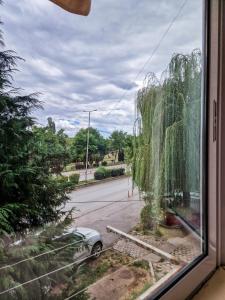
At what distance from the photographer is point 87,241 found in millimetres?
711

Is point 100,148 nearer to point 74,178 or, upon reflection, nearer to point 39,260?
point 74,178

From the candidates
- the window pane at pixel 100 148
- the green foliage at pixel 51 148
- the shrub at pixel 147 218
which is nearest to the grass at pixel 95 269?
the window pane at pixel 100 148

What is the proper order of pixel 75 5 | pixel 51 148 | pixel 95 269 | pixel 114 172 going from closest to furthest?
pixel 75 5, pixel 51 148, pixel 95 269, pixel 114 172

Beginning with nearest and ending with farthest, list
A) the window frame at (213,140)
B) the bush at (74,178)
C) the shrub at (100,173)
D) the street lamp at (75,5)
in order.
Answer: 1. the street lamp at (75,5)
2. the bush at (74,178)
3. the shrub at (100,173)
4. the window frame at (213,140)

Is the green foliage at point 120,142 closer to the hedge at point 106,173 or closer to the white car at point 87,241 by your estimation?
the hedge at point 106,173

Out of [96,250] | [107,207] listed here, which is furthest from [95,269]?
[107,207]

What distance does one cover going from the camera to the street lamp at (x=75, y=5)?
20.0 inches

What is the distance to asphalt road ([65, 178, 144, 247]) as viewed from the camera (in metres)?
0.70

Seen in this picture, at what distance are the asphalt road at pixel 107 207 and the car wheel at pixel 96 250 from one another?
26 mm

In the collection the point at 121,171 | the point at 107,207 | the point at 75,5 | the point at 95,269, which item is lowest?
the point at 95,269

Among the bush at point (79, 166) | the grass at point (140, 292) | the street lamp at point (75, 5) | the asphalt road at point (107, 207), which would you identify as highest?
the street lamp at point (75, 5)

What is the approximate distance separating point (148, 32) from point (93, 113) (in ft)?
1.22

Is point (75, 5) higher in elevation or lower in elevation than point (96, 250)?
higher

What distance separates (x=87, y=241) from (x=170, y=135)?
1.74 feet
